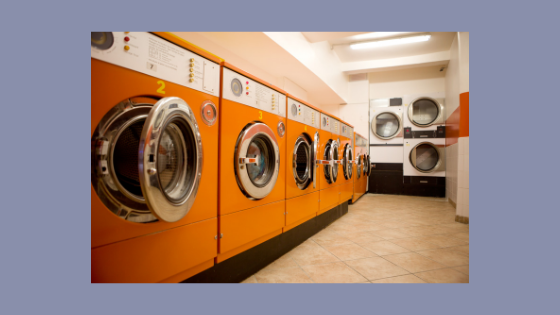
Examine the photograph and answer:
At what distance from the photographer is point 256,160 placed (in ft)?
5.35

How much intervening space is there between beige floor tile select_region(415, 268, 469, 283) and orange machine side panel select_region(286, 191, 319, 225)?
3.48ft

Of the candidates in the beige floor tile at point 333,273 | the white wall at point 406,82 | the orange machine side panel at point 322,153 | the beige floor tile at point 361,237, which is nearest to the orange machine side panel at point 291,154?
the orange machine side panel at point 322,153

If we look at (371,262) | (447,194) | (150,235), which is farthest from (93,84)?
(447,194)

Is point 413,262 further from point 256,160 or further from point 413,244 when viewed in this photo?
point 256,160

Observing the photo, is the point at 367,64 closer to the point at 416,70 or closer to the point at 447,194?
the point at 416,70

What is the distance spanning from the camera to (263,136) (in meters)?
1.81

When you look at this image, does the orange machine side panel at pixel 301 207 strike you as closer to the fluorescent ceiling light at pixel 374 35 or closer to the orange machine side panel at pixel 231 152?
the orange machine side panel at pixel 231 152

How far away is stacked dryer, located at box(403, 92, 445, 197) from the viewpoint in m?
5.70

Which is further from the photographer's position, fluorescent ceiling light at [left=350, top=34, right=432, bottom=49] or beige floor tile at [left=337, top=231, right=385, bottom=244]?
fluorescent ceiling light at [left=350, top=34, right=432, bottom=49]

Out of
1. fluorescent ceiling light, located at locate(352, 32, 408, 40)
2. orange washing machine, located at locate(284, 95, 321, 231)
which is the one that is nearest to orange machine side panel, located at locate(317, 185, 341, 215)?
orange washing machine, located at locate(284, 95, 321, 231)

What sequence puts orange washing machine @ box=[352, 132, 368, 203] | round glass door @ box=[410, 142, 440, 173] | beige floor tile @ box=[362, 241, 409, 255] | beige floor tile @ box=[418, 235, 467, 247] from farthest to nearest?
round glass door @ box=[410, 142, 440, 173] → orange washing machine @ box=[352, 132, 368, 203] → beige floor tile @ box=[418, 235, 467, 247] → beige floor tile @ box=[362, 241, 409, 255]

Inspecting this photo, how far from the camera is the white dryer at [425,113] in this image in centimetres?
569

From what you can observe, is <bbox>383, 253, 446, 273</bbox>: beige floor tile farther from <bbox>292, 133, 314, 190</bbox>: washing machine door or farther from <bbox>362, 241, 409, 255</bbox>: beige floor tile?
<bbox>292, 133, 314, 190</bbox>: washing machine door

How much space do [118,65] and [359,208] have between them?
430 centimetres
